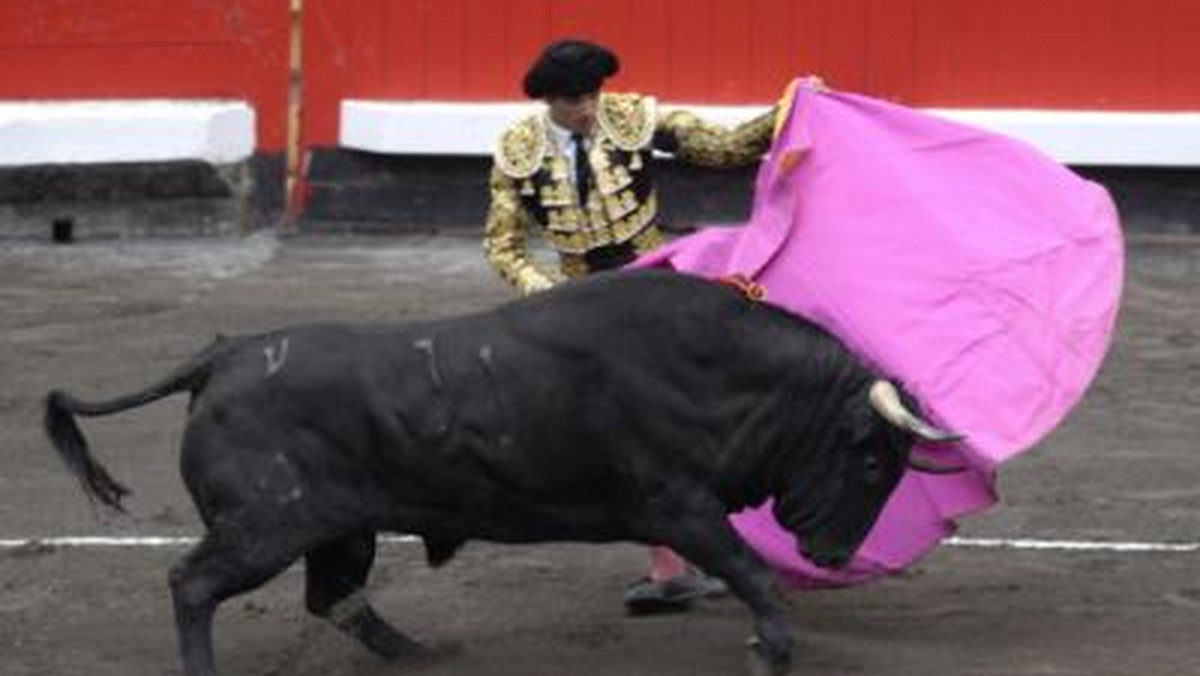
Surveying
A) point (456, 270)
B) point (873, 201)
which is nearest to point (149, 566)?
point (873, 201)

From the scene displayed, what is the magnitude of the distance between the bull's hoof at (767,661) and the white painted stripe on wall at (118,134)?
679 cm

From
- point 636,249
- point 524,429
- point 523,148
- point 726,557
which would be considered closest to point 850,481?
point 726,557

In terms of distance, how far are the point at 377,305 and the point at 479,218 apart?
1.85 metres

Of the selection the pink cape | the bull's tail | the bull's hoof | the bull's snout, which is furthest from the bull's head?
the bull's tail

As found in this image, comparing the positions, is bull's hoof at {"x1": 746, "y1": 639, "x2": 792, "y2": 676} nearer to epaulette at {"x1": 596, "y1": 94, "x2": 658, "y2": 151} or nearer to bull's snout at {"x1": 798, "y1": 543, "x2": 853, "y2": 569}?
bull's snout at {"x1": 798, "y1": 543, "x2": 853, "y2": 569}

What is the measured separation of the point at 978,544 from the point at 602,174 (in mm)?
1404

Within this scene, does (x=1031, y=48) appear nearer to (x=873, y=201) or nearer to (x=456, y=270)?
(x=456, y=270)

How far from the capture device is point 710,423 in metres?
5.21

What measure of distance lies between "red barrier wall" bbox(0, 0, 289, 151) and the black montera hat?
20.9 ft

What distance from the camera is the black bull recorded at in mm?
5121

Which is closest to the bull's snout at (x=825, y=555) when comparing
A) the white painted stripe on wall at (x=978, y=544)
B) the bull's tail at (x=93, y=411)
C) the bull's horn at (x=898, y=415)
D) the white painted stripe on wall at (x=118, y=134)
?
the bull's horn at (x=898, y=415)

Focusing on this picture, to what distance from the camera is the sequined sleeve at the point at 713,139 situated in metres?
5.88

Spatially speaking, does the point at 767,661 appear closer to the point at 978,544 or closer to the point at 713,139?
the point at 713,139

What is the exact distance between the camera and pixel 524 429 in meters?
5.14
